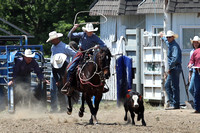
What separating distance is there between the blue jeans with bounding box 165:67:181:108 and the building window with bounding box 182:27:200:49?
54.4 inches

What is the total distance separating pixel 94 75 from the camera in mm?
13727

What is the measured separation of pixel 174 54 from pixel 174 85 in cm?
94

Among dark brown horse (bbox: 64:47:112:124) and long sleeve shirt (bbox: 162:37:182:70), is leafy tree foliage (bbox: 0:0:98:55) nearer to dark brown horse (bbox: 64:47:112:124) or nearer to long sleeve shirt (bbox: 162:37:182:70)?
long sleeve shirt (bbox: 162:37:182:70)

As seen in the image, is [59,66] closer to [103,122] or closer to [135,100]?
[103,122]

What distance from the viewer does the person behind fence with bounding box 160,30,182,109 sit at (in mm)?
16828

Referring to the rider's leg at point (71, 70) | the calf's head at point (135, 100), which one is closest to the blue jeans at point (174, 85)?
the rider's leg at point (71, 70)

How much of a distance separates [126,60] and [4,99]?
177 inches

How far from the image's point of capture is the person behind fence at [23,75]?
54.3ft

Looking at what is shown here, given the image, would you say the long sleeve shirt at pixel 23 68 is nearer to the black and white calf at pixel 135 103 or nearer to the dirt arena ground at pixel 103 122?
the dirt arena ground at pixel 103 122

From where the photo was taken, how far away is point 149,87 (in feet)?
59.6

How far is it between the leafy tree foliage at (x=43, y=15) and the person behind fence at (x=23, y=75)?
8782 millimetres

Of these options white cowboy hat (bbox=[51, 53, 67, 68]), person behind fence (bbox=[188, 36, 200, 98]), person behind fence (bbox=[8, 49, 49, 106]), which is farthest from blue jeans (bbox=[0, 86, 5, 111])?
person behind fence (bbox=[188, 36, 200, 98])

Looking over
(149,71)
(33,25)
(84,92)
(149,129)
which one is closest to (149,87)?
(149,71)

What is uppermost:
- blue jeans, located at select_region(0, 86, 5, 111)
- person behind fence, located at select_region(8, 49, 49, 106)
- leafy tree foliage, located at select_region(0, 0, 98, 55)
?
leafy tree foliage, located at select_region(0, 0, 98, 55)
